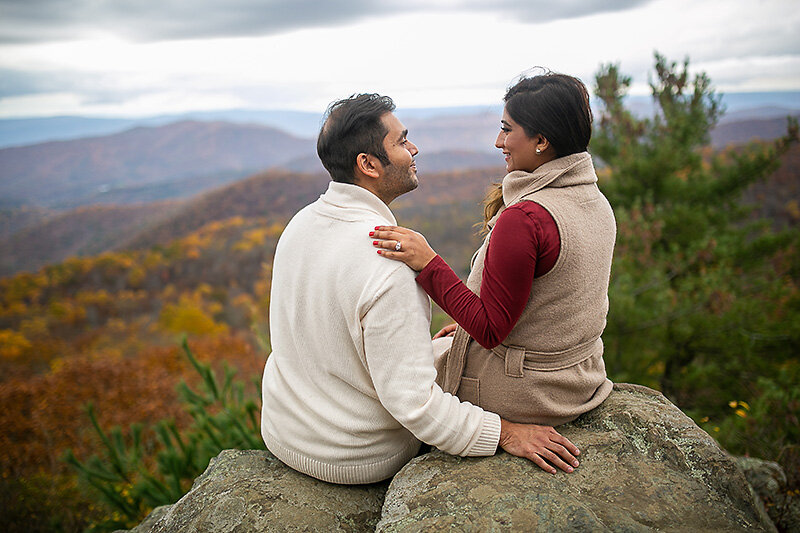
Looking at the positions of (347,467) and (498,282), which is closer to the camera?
(498,282)

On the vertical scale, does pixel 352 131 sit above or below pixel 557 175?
above

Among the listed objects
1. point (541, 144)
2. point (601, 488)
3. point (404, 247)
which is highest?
point (541, 144)

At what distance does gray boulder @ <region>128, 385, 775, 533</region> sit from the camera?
1643 millimetres

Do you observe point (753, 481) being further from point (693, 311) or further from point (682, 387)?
point (682, 387)

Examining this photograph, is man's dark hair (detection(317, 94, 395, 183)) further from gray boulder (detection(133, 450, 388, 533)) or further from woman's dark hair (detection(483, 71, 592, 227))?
gray boulder (detection(133, 450, 388, 533))

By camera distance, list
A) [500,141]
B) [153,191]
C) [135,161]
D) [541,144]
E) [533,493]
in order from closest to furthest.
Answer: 1. [533,493]
2. [541,144]
3. [500,141]
4. [153,191]
5. [135,161]

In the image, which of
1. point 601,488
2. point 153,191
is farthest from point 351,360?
point 153,191

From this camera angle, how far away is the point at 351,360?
1909 mm

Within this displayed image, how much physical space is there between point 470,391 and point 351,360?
0.47m

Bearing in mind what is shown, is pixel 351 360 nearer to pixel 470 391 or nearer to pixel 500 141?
pixel 470 391

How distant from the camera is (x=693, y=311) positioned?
20.1ft

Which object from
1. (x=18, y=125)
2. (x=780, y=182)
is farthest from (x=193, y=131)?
(x=780, y=182)

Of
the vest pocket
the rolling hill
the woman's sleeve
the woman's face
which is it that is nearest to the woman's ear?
the woman's face

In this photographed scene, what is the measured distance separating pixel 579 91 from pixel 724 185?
6940 mm
